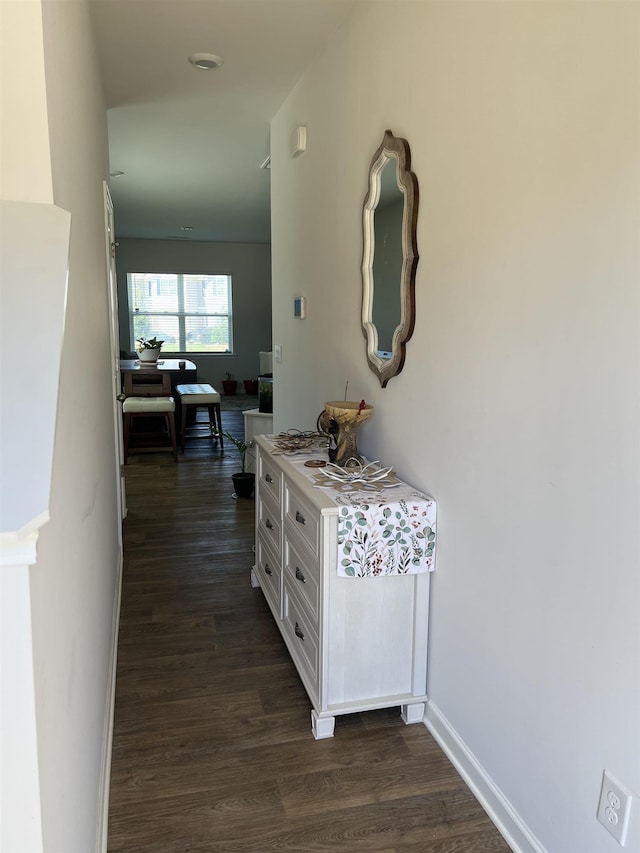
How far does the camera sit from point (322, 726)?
6.61ft

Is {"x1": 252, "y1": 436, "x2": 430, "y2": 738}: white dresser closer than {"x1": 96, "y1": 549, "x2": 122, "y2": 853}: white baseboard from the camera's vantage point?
No

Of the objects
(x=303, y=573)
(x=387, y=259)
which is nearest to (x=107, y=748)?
(x=303, y=573)

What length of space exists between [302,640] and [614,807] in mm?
1173

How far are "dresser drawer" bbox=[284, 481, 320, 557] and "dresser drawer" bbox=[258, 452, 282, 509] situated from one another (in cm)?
11

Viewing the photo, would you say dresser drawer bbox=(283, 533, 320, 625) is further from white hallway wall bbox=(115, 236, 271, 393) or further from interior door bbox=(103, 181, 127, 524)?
white hallway wall bbox=(115, 236, 271, 393)

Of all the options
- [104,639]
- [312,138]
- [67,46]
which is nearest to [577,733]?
[104,639]

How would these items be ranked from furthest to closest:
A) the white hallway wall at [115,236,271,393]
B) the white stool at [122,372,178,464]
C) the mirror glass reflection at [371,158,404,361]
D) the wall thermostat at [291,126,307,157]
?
the white hallway wall at [115,236,271,393] → the white stool at [122,372,178,464] → the wall thermostat at [291,126,307,157] → the mirror glass reflection at [371,158,404,361]

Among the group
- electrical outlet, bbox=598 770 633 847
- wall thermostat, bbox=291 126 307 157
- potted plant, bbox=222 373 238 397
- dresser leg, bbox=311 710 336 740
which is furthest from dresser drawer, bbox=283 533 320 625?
potted plant, bbox=222 373 238 397

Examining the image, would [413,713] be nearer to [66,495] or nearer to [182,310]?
[66,495]

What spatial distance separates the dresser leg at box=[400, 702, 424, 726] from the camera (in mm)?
2092

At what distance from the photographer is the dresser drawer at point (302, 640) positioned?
2062 millimetres

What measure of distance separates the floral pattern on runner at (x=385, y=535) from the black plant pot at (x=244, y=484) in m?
2.74

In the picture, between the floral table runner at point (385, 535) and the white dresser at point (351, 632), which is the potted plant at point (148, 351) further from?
the floral table runner at point (385, 535)

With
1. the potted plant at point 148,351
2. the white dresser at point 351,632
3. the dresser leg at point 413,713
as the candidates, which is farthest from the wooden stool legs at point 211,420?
the dresser leg at point 413,713
